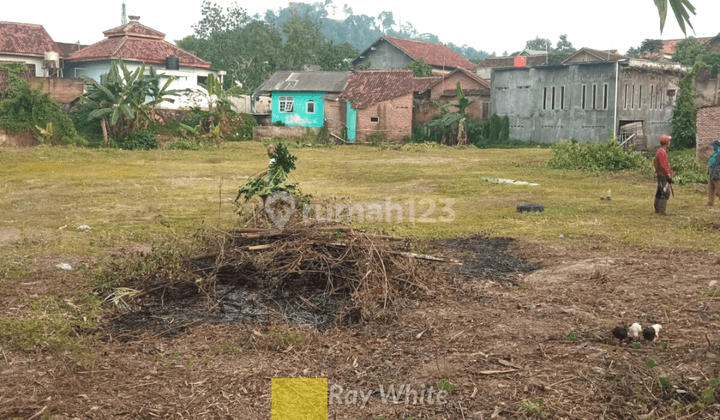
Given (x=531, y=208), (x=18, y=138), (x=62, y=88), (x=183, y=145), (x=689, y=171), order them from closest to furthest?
(x=531, y=208)
(x=689, y=171)
(x=18, y=138)
(x=183, y=145)
(x=62, y=88)

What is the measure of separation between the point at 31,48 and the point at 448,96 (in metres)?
25.6

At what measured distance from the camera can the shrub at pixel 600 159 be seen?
21984 mm

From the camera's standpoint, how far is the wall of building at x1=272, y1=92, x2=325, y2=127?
43719mm

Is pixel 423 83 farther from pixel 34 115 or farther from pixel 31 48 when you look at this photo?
pixel 31 48

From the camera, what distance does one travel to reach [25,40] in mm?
44719

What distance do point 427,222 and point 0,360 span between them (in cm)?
818

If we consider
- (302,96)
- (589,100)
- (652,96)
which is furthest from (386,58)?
(652,96)

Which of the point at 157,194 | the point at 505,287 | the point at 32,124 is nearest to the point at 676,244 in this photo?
the point at 505,287

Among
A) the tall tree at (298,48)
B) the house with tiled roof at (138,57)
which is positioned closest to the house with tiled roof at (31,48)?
the house with tiled roof at (138,57)

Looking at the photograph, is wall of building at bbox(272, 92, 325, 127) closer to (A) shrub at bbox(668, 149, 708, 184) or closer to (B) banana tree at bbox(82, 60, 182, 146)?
(B) banana tree at bbox(82, 60, 182, 146)

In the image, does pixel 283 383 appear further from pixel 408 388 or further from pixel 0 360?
pixel 0 360

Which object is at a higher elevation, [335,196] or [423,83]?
[423,83]

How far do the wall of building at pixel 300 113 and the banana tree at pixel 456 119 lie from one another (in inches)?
339

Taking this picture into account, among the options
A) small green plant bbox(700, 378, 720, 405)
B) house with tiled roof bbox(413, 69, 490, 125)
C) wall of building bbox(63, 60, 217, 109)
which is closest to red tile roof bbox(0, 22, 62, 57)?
wall of building bbox(63, 60, 217, 109)
